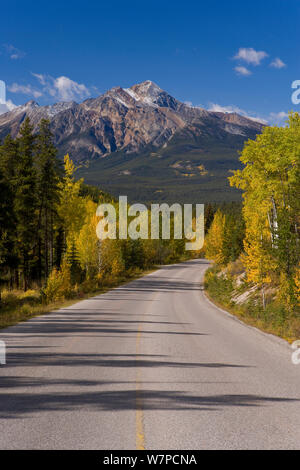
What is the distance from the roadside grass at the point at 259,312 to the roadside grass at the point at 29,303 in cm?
1086

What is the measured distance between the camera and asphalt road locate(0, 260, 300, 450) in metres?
5.23

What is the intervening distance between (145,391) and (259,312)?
622 inches

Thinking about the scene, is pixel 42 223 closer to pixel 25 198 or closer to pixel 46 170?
pixel 25 198

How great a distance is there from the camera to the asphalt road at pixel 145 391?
523 centimetres

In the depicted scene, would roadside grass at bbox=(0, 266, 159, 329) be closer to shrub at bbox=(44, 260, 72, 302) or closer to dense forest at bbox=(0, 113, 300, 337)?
dense forest at bbox=(0, 113, 300, 337)

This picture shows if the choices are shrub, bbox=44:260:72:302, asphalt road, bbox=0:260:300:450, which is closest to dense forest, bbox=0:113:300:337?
shrub, bbox=44:260:72:302

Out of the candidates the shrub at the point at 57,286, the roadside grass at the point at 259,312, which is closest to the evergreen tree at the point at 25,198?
the shrub at the point at 57,286

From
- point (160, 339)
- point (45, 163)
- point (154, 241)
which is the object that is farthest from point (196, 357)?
point (154, 241)

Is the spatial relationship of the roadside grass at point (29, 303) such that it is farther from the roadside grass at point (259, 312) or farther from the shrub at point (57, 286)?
the roadside grass at point (259, 312)

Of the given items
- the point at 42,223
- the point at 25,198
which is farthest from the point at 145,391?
the point at 42,223

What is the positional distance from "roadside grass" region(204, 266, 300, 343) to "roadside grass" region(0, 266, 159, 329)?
1086cm

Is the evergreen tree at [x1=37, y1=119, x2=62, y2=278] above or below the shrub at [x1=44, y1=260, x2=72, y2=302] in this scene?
above
